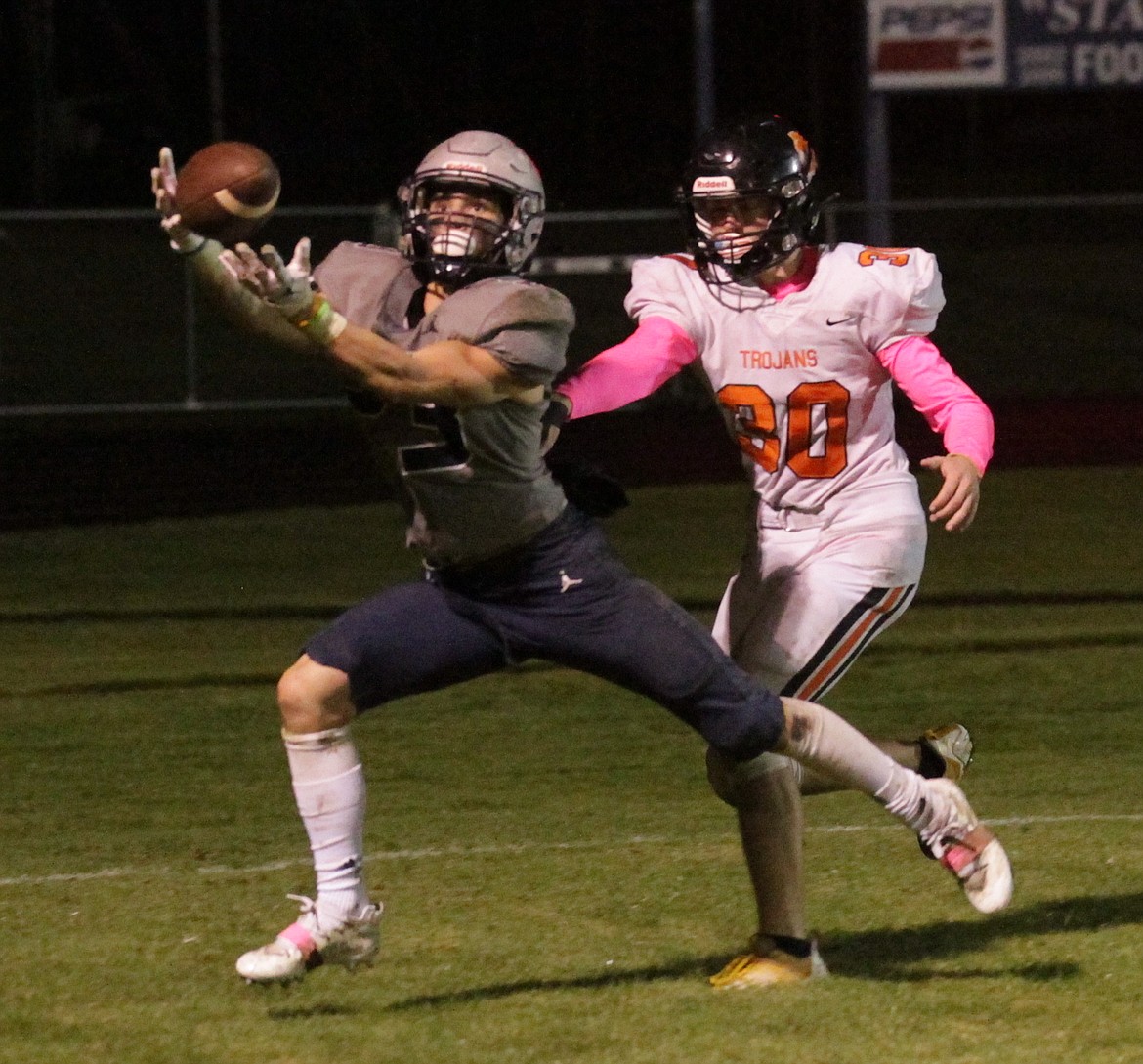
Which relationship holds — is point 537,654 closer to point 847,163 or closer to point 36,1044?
point 36,1044

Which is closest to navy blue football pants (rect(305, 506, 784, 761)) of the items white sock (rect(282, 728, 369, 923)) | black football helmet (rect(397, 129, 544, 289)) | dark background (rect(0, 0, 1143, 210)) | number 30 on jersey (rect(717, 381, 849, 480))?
white sock (rect(282, 728, 369, 923))

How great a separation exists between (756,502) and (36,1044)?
1.97 metres

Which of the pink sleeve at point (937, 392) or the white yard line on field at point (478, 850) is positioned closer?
the pink sleeve at point (937, 392)

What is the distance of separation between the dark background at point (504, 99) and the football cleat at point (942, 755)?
85.9 ft

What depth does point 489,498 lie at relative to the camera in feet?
14.5

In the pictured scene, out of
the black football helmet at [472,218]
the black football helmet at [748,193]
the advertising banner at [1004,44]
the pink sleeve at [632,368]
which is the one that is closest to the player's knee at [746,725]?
the pink sleeve at [632,368]

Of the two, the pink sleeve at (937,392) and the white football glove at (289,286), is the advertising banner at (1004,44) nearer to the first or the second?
the pink sleeve at (937,392)

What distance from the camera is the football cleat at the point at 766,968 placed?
469 centimetres

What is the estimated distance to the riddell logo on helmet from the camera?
197 inches

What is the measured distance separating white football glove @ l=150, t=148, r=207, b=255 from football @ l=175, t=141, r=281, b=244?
0.05 feet

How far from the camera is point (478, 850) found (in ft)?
19.5

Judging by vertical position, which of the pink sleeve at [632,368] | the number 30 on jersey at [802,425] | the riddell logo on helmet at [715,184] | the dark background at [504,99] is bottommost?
the dark background at [504,99]

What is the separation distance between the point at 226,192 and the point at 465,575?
0.90m

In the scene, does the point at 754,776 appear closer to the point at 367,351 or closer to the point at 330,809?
the point at 330,809
